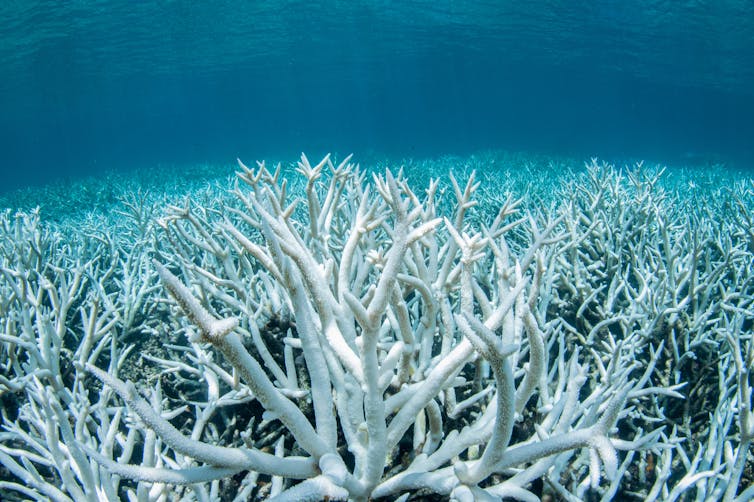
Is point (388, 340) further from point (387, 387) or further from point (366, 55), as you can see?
point (366, 55)

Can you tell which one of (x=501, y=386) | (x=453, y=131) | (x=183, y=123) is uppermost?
(x=183, y=123)

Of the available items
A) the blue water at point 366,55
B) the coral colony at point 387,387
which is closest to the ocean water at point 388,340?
the coral colony at point 387,387

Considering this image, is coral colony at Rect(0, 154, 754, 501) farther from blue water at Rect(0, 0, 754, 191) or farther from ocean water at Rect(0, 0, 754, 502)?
blue water at Rect(0, 0, 754, 191)

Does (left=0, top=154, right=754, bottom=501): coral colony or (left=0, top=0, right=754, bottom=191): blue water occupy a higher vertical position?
(left=0, top=0, right=754, bottom=191): blue water

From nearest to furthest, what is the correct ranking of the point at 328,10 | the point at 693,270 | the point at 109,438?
1. the point at 109,438
2. the point at 693,270
3. the point at 328,10

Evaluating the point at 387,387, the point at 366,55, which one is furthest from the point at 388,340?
the point at 366,55

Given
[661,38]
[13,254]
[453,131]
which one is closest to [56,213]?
[13,254]

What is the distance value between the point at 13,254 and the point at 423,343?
4.25 metres

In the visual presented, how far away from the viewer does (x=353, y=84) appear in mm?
74062

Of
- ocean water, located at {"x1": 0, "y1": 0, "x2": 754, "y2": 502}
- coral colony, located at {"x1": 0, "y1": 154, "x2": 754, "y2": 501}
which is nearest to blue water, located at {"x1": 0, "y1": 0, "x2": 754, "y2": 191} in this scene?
ocean water, located at {"x1": 0, "y1": 0, "x2": 754, "y2": 502}

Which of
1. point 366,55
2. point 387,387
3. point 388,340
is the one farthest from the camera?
point 366,55

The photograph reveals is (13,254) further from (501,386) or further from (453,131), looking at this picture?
(453,131)

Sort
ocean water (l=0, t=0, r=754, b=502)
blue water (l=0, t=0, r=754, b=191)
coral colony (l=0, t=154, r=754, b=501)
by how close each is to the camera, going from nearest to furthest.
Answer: coral colony (l=0, t=154, r=754, b=501), ocean water (l=0, t=0, r=754, b=502), blue water (l=0, t=0, r=754, b=191)

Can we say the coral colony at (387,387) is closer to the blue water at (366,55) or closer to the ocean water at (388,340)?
the ocean water at (388,340)
